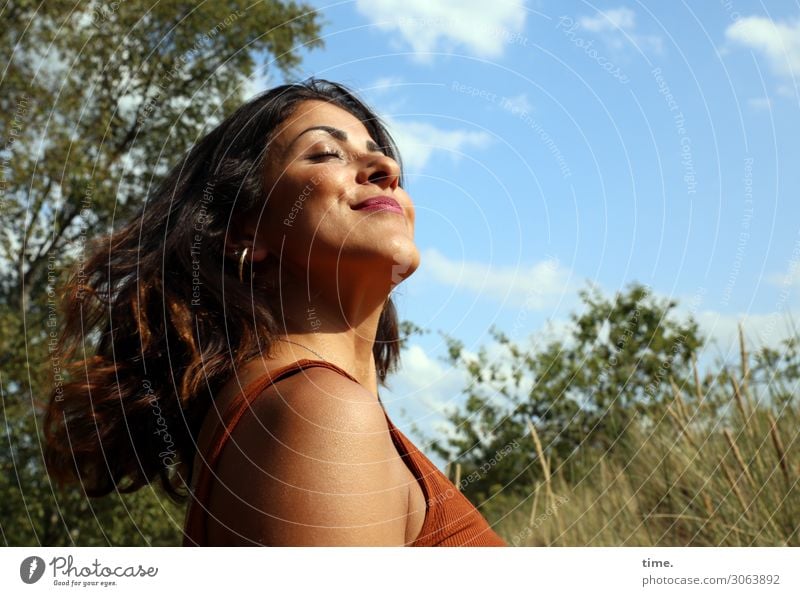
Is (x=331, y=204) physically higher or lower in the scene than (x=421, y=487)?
higher

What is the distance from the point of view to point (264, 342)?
2.61 metres

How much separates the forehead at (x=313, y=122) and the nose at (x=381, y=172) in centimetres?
17

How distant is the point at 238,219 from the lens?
2.96 metres

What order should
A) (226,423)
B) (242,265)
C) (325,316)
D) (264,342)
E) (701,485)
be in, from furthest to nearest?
(701,485) < (242,265) < (325,316) < (264,342) < (226,423)

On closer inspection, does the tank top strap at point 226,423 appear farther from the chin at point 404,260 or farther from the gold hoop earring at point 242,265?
the gold hoop earring at point 242,265

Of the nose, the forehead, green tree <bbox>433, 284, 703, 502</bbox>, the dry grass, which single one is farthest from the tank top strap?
green tree <bbox>433, 284, 703, 502</bbox>

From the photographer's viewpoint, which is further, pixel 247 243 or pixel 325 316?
pixel 247 243

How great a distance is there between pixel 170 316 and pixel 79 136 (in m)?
8.97

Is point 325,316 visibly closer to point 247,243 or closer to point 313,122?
point 247,243

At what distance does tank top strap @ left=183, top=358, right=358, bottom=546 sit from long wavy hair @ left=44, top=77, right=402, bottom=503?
21cm

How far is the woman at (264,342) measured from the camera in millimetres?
2168

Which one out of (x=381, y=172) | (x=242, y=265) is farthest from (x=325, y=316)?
(x=381, y=172)

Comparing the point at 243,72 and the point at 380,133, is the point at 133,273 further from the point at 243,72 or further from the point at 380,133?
the point at 243,72
